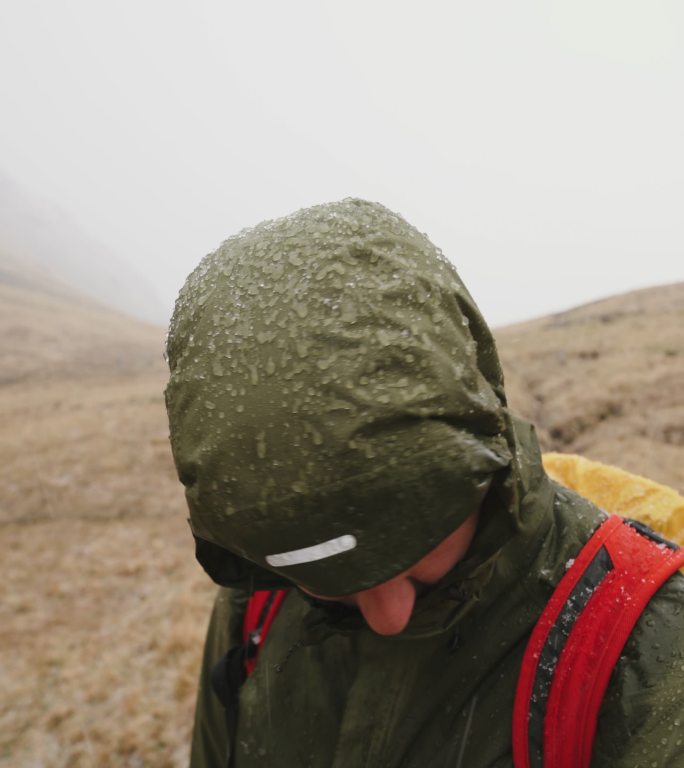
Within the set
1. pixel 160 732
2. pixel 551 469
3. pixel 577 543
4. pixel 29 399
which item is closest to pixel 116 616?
pixel 160 732

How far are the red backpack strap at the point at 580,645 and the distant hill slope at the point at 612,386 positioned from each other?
7547 millimetres

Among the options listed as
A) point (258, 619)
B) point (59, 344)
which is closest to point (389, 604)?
point (258, 619)

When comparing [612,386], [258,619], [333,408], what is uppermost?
[333,408]

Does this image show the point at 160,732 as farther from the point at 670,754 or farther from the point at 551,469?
the point at 670,754

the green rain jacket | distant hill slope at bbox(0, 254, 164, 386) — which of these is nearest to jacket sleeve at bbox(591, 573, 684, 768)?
the green rain jacket

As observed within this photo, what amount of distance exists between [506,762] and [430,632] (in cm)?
42

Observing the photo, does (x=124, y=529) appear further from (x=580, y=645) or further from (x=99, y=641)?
(x=580, y=645)

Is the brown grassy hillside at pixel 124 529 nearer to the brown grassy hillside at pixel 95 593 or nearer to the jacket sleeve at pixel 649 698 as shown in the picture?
the brown grassy hillside at pixel 95 593

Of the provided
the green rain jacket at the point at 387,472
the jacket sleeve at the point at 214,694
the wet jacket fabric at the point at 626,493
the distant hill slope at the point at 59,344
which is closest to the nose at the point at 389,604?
the green rain jacket at the point at 387,472

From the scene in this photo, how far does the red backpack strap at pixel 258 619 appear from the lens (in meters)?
2.38

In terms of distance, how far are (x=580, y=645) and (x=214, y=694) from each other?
1967 millimetres

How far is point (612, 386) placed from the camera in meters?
12.9

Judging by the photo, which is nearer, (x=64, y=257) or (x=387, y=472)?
(x=387, y=472)

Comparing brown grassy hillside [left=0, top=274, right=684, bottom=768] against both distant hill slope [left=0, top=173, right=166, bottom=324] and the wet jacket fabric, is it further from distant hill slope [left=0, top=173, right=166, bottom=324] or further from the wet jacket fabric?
distant hill slope [left=0, top=173, right=166, bottom=324]
